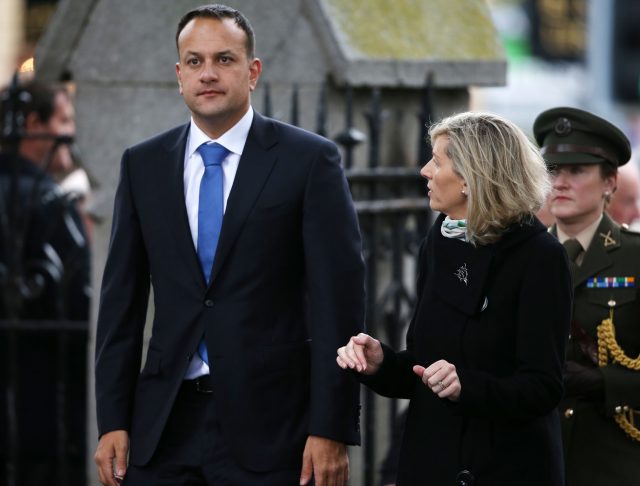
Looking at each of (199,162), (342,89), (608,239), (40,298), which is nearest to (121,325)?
(199,162)

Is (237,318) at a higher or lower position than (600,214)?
lower

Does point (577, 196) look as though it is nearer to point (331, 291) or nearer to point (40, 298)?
point (331, 291)

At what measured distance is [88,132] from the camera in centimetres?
618

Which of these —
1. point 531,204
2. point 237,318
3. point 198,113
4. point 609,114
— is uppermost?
Answer: point 609,114

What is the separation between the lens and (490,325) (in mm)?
3908

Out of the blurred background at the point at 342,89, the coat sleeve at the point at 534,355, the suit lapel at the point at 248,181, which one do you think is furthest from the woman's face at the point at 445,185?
Result: the blurred background at the point at 342,89

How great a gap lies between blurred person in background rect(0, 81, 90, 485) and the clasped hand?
281 cm

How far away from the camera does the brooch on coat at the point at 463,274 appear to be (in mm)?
3957

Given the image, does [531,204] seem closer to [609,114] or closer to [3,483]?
[3,483]

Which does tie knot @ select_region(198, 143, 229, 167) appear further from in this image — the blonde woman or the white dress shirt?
the blonde woman

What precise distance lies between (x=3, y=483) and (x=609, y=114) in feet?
71.6

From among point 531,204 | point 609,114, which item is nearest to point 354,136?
point 531,204

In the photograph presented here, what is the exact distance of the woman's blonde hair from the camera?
3900 millimetres

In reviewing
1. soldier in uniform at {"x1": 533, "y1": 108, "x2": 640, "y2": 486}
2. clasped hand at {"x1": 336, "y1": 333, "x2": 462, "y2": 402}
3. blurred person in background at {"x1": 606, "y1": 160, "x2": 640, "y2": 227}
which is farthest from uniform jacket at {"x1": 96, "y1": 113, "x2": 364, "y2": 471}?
blurred person in background at {"x1": 606, "y1": 160, "x2": 640, "y2": 227}
